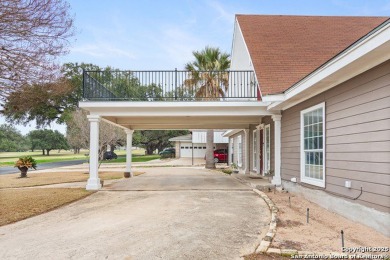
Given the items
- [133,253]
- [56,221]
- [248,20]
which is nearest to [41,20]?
[56,221]

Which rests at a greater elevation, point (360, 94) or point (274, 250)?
point (360, 94)

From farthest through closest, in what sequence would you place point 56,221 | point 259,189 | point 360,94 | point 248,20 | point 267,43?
point 248,20, point 267,43, point 259,189, point 56,221, point 360,94

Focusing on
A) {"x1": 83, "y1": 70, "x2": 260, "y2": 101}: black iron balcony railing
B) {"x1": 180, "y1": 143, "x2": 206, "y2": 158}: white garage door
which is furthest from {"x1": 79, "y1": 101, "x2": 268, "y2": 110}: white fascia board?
{"x1": 180, "y1": 143, "x2": 206, "y2": 158}: white garage door

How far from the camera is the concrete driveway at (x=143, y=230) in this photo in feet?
13.4

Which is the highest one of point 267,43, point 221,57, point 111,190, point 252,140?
point 221,57

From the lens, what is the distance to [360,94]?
17.5 feet

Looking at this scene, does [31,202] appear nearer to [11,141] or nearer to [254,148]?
[254,148]

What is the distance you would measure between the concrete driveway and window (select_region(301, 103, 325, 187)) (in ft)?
4.71

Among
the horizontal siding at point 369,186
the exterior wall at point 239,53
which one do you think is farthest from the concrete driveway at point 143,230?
the exterior wall at point 239,53

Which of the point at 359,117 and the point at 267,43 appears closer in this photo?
the point at 359,117

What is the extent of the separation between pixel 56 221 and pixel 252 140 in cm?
1080

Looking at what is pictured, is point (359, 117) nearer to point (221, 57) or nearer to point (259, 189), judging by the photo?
point (259, 189)

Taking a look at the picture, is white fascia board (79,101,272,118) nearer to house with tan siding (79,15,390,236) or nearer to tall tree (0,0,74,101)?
house with tan siding (79,15,390,236)

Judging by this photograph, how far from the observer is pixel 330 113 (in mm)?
6516
